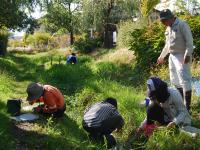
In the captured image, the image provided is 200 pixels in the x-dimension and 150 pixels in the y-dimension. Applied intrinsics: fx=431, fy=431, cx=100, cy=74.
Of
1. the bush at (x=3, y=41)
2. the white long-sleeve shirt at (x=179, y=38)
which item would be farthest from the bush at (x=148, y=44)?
the bush at (x=3, y=41)

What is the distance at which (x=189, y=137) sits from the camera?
6.36 meters

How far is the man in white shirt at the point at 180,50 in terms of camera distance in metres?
7.64

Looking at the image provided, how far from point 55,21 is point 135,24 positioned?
2159 cm

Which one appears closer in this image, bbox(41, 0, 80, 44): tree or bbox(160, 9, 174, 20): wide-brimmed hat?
bbox(160, 9, 174, 20): wide-brimmed hat

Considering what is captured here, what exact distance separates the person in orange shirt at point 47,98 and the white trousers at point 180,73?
223cm

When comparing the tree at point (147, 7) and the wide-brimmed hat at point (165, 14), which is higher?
the tree at point (147, 7)

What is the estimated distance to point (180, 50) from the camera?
26.1ft

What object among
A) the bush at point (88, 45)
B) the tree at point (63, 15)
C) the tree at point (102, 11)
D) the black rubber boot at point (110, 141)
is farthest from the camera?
the tree at point (63, 15)

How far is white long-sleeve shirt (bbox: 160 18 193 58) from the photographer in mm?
7723

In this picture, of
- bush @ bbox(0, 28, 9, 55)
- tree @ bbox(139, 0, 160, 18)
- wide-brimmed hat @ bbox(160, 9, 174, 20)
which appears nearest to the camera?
wide-brimmed hat @ bbox(160, 9, 174, 20)

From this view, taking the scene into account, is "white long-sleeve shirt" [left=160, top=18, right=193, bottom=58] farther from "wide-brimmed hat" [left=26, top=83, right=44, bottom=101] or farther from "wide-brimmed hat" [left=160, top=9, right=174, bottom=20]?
"wide-brimmed hat" [left=26, top=83, right=44, bottom=101]

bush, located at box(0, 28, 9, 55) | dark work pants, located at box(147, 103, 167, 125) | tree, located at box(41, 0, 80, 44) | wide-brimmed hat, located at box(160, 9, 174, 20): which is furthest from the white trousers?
tree, located at box(41, 0, 80, 44)

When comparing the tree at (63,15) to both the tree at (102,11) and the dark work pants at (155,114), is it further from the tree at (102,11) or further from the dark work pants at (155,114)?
the dark work pants at (155,114)

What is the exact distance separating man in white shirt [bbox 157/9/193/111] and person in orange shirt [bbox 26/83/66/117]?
2.23 m
